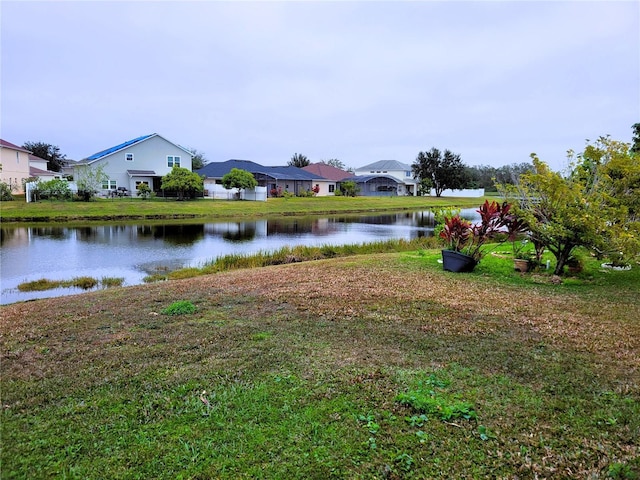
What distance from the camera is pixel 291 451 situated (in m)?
3.04

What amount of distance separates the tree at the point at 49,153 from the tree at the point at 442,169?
60608 millimetres

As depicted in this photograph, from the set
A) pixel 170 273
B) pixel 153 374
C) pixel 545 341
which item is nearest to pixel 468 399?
pixel 545 341

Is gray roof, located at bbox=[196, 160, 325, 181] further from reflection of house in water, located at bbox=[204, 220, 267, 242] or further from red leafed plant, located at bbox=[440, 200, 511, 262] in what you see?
red leafed plant, located at bbox=[440, 200, 511, 262]

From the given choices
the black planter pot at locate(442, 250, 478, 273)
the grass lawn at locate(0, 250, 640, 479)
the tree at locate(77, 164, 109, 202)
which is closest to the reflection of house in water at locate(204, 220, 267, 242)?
the black planter pot at locate(442, 250, 478, 273)

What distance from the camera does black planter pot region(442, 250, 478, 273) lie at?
1013cm

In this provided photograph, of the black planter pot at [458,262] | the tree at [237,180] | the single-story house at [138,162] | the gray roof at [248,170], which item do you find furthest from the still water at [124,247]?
the gray roof at [248,170]

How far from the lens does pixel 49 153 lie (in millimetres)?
72250

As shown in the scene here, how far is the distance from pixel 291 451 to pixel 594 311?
5.61 metres

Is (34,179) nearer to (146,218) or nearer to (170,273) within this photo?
(146,218)

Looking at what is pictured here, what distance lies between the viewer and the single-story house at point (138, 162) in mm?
44125

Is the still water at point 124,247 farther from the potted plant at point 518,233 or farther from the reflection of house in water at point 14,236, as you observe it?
the potted plant at point 518,233

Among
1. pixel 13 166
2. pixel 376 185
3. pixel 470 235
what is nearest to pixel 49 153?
pixel 13 166

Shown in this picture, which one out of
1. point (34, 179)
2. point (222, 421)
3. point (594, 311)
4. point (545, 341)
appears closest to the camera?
point (222, 421)

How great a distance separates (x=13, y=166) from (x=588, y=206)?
1898 inches
